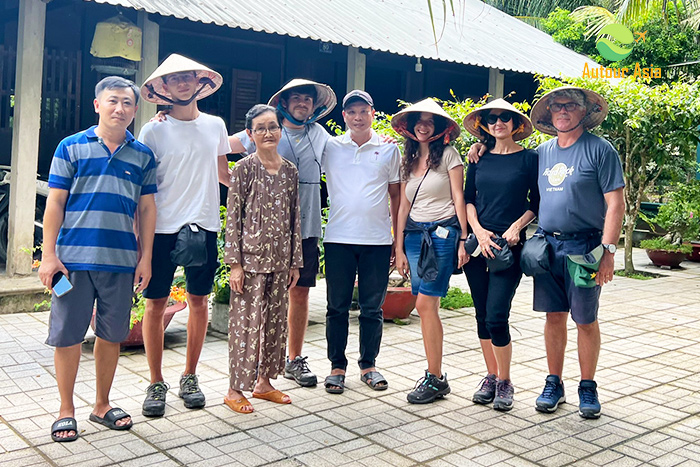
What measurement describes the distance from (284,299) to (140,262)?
0.90 meters

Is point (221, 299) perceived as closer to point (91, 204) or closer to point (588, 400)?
point (91, 204)

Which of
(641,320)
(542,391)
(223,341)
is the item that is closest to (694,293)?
(641,320)

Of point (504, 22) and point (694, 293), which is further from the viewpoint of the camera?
point (504, 22)

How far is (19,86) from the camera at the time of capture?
25.0 ft

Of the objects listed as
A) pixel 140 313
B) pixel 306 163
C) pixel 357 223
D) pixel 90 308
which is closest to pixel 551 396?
pixel 357 223

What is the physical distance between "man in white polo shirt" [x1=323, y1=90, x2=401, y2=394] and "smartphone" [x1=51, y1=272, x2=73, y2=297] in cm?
170

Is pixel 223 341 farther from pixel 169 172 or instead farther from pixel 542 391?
pixel 542 391

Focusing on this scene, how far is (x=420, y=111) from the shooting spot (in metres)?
4.70

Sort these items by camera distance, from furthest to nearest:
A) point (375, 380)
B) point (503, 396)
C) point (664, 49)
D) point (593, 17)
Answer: point (593, 17) → point (664, 49) → point (375, 380) → point (503, 396)

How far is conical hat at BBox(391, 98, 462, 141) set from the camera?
15.3 ft

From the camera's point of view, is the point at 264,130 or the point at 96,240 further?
the point at 264,130

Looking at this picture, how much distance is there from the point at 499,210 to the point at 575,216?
1.46ft

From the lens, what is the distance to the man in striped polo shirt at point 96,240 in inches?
153

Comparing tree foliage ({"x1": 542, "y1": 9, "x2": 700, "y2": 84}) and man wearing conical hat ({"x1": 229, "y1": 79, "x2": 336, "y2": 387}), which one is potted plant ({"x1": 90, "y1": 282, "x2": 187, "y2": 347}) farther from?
tree foliage ({"x1": 542, "y1": 9, "x2": 700, "y2": 84})
